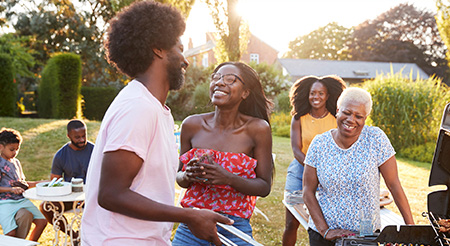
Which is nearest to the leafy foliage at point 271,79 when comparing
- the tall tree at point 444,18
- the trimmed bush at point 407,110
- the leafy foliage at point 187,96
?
the leafy foliage at point 187,96

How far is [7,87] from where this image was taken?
1450 cm

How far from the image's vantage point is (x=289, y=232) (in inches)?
166

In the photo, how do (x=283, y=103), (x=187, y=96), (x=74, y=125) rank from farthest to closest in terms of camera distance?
(x=187, y=96), (x=283, y=103), (x=74, y=125)

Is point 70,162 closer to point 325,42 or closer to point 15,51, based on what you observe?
point 15,51

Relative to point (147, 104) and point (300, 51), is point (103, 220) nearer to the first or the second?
point (147, 104)

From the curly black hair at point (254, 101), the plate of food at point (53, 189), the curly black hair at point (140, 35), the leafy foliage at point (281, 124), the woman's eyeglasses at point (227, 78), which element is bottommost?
the leafy foliage at point (281, 124)

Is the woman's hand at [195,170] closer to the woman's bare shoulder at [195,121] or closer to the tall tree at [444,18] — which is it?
the woman's bare shoulder at [195,121]

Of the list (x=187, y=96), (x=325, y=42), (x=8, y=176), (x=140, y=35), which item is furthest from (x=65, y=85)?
(x=325, y=42)

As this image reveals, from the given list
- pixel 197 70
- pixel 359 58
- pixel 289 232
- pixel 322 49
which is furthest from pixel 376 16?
pixel 289 232

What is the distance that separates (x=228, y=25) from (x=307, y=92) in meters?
5.83

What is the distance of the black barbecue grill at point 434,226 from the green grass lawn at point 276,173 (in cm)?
315

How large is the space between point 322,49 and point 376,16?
45.7 feet

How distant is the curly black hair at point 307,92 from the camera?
15.5 feet

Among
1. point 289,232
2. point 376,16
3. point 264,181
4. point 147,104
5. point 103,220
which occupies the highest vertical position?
point 376,16
